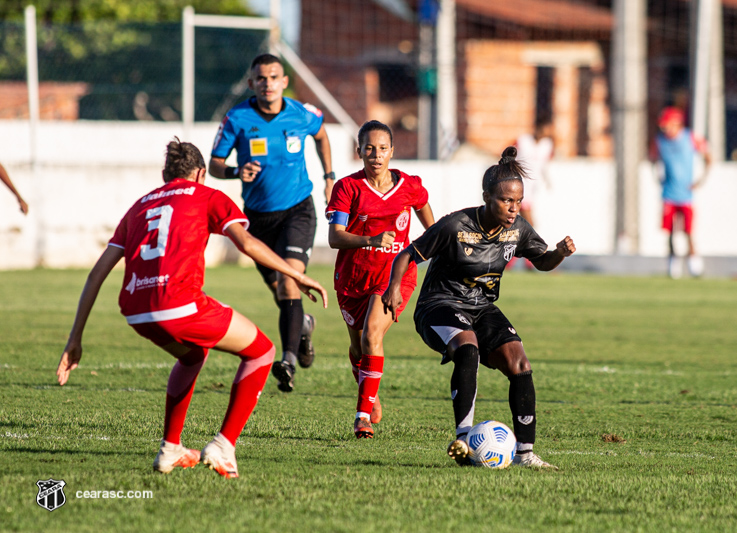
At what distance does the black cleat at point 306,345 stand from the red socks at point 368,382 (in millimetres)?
1675

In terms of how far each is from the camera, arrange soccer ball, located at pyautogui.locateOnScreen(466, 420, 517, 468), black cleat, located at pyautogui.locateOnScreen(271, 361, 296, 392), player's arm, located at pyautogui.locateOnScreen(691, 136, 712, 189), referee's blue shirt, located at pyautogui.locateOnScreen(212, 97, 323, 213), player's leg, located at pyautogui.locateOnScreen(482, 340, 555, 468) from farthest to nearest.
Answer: player's arm, located at pyautogui.locateOnScreen(691, 136, 712, 189)
referee's blue shirt, located at pyautogui.locateOnScreen(212, 97, 323, 213)
black cleat, located at pyautogui.locateOnScreen(271, 361, 296, 392)
player's leg, located at pyautogui.locateOnScreen(482, 340, 555, 468)
soccer ball, located at pyautogui.locateOnScreen(466, 420, 517, 468)

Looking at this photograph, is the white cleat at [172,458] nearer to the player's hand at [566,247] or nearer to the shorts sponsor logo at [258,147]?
the player's hand at [566,247]

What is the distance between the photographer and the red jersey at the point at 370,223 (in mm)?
6012

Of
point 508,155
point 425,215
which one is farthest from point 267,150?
point 508,155

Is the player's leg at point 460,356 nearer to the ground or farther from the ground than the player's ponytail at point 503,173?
nearer to the ground

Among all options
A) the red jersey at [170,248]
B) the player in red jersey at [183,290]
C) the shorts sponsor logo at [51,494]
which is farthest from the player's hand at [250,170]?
the shorts sponsor logo at [51,494]

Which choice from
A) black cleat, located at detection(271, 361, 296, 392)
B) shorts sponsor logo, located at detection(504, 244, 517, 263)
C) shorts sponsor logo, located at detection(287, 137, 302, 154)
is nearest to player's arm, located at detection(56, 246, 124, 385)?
shorts sponsor logo, located at detection(504, 244, 517, 263)

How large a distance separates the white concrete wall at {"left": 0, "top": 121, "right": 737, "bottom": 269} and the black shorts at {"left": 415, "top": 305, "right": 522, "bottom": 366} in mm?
11271

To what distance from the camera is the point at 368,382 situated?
570cm

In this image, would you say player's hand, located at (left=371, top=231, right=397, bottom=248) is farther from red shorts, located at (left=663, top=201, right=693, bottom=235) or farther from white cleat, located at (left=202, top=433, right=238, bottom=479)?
red shorts, located at (left=663, top=201, right=693, bottom=235)

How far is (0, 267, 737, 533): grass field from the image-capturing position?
→ 12.7 ft

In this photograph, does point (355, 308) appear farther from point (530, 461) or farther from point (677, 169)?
point (677, 169)

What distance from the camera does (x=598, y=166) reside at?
18844mm

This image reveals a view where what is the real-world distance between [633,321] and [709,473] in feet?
22.5
